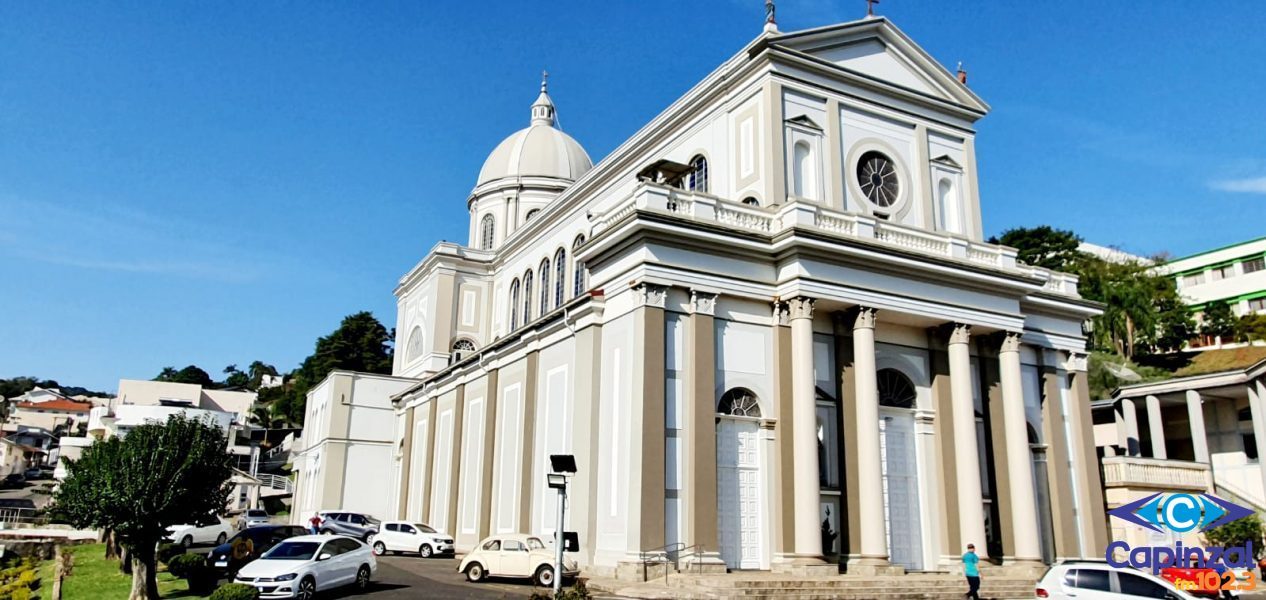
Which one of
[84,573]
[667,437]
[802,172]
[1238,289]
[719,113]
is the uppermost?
[1238,289]

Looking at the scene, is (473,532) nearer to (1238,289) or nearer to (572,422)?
(572,422)

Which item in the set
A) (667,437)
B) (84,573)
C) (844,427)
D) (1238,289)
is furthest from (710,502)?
(1238,289)

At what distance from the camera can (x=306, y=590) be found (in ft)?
57.9

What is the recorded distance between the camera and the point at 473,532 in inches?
1214

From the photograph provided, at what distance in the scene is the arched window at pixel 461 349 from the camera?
4316 cm

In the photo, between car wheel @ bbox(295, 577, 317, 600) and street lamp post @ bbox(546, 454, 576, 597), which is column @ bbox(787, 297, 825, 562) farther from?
car wheel @ bbox(295, 577, 317, 600)

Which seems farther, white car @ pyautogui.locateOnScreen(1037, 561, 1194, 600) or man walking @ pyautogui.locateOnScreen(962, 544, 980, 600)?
man walking @ pyautogui.locateOnScreen(962, 544, 980, 600)

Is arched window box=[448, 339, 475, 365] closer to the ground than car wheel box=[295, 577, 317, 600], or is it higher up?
higher up

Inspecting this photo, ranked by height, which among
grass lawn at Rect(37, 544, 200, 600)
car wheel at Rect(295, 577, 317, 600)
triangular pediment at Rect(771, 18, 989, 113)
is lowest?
grass lawn at Rect(37, 544, 200, 600)

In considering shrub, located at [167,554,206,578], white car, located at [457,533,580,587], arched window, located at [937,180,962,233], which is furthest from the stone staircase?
arched window, located at [937,180,962,233]

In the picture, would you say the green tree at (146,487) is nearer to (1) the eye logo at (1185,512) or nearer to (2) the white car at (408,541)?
(2) the white car at (408,541)

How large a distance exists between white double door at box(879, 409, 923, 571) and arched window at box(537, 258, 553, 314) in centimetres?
1599

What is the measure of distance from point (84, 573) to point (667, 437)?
1898 cm

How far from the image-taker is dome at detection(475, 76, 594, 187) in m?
46.9
